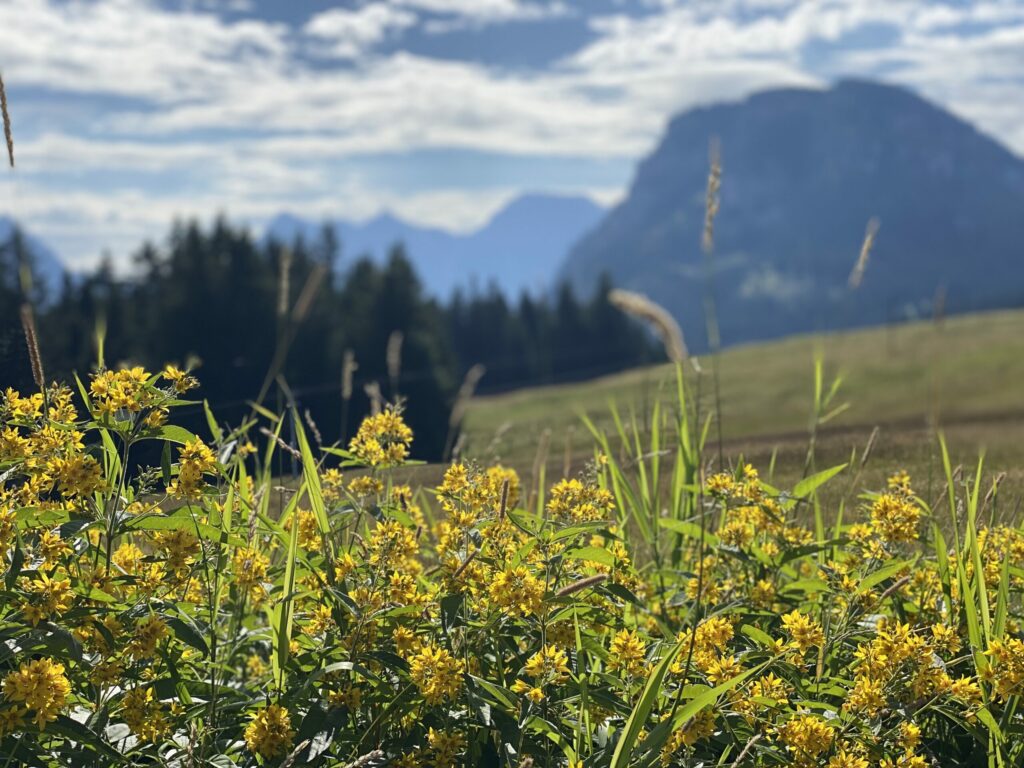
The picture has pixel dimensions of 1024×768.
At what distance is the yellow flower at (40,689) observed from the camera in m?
2.25

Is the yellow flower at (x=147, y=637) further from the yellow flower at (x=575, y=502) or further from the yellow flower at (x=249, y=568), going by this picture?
the yellow flower at (x=575, y=502)

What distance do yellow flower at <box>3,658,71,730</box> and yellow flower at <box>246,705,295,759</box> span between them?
49 centimetres

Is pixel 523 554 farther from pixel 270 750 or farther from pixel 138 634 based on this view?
pixel 138 634

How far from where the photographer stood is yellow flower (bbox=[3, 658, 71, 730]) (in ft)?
7.37

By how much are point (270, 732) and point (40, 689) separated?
590 mm

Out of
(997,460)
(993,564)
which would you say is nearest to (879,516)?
(993,564)

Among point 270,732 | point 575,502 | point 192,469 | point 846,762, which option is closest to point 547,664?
point 575,502

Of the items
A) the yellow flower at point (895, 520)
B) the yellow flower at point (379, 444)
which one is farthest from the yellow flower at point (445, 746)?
the yellow flower at point (895, 520)

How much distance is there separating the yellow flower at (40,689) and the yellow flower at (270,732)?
19.2 inches

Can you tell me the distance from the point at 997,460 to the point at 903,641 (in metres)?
3.67

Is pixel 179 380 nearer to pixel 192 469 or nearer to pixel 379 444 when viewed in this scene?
pixel 192 469

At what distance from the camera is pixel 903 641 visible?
2.69 meters

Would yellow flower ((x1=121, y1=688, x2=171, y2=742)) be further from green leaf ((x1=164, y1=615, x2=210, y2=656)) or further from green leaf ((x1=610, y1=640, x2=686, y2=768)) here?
green leaf ((x1=610, y1=640, x2=686, y2=768))

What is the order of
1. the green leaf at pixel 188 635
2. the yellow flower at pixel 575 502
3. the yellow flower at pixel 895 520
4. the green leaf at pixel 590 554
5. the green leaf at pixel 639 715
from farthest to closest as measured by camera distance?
1. the yellow flower at pixel 895 520
2. the yellow flower at pixel 575 502
3. the green leaf at pixel 590 554
4. the green leaf at pixel 188 635
5. the green leaf at pixel 639 715
